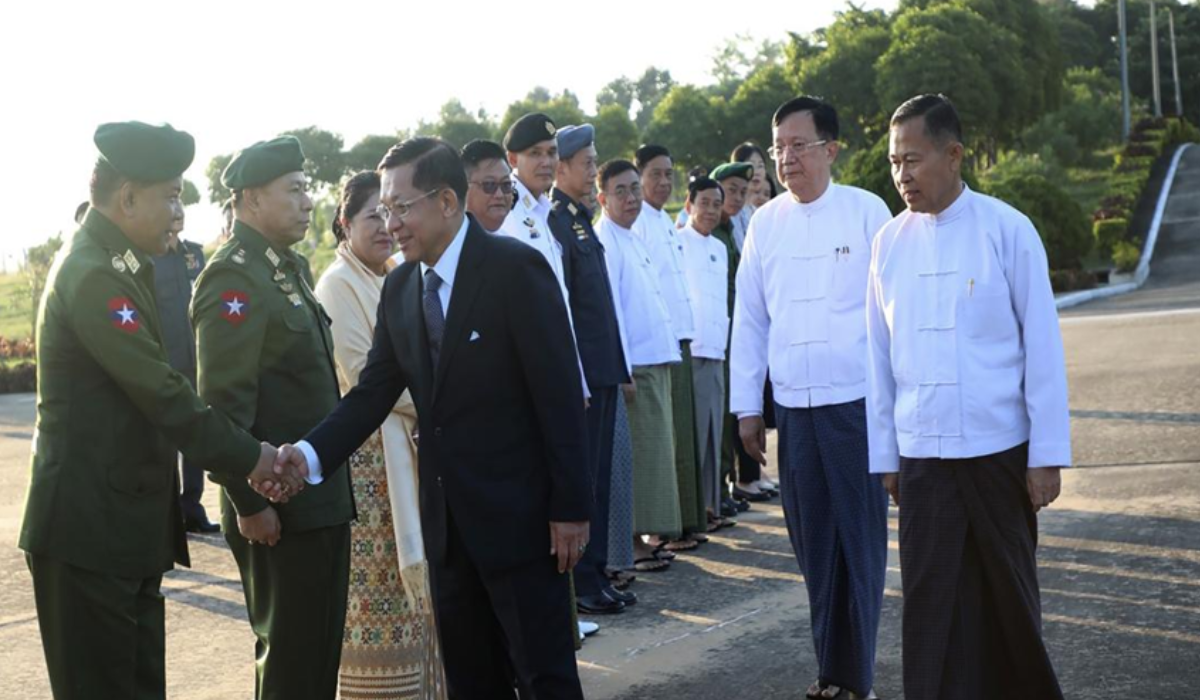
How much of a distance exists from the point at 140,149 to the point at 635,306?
13.9 feet

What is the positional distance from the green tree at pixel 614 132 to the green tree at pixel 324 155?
11463 mm

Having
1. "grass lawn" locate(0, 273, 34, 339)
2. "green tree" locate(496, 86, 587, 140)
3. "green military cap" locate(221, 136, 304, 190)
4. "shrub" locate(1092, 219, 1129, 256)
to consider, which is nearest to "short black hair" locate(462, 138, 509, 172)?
"green military cap" locate(221, 136, 304, 190)

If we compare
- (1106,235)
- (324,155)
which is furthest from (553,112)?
(1106,235)

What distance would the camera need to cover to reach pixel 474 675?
14.4ft

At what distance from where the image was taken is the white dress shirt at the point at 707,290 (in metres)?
9.27

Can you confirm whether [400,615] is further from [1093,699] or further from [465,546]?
[1093,699]

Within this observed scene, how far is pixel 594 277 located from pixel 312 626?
332cm

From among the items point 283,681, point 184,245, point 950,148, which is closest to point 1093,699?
point 950,148

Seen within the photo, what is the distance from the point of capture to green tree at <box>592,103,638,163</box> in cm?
6022

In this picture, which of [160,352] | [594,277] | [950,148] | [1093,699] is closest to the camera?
[160,352]

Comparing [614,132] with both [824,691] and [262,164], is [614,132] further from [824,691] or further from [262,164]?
[262,164]

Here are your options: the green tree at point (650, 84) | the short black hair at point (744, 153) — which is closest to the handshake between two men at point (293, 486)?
the short black hair at point (744, 153)

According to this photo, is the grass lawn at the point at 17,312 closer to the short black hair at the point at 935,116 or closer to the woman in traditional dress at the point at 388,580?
the woman in traditional dress at the point at 388,580

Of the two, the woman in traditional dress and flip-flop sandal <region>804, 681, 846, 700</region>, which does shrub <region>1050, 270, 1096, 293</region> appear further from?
the woman in traditional dress
